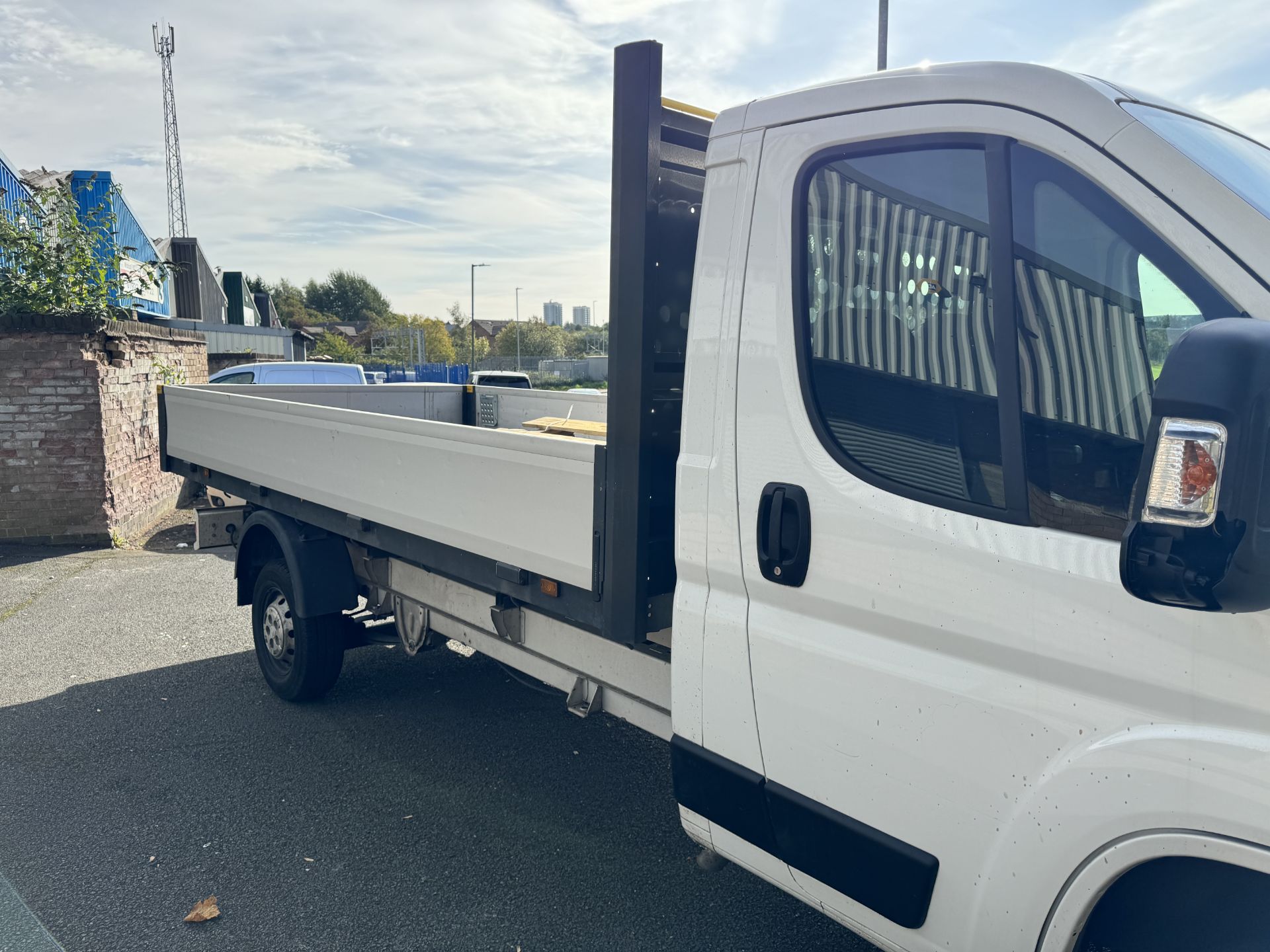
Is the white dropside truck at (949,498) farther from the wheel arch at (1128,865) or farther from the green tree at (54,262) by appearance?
the green tree at (54,262)

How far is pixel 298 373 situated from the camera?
11867 millimetres

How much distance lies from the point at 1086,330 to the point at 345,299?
113 meters

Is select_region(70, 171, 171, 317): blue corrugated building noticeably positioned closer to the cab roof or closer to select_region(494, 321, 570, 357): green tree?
the cab roof

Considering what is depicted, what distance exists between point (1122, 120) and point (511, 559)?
2163mm

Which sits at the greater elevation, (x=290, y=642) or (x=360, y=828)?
(x=290, y=642)

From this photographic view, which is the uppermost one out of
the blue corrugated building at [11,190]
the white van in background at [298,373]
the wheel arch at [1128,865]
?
the blue corrugated building at [11,190]

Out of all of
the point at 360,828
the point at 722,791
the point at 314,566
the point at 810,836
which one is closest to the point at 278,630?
the point at 314,566

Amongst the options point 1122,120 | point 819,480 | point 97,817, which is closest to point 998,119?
point 1122,120

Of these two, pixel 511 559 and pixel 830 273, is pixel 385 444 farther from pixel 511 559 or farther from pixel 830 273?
pixel 830 273

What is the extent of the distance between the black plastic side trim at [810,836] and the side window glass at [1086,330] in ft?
2.78

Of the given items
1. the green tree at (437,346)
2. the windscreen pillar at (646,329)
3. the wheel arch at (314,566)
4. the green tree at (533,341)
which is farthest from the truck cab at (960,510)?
the green tree at (437,346)

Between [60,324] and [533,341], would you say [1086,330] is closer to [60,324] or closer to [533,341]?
[60,324]

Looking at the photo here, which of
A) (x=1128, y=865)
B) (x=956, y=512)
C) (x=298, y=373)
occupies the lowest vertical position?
(x=1128, y=865)

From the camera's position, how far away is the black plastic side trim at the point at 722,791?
236 cm
